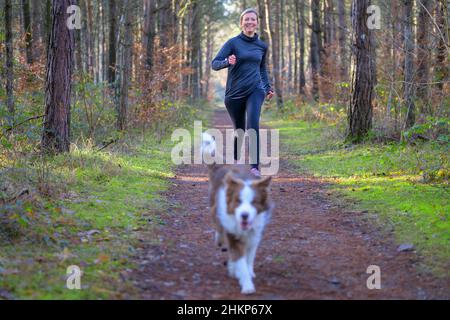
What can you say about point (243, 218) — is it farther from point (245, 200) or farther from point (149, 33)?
point (149, 33)

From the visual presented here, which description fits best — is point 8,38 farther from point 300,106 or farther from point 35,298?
point 300,106

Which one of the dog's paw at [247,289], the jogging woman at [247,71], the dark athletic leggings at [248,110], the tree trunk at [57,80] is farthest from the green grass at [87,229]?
the jogging woman at [247,71]

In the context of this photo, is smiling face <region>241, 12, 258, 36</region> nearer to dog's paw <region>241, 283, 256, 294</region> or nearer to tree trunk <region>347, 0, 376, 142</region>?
dog's paw <region>241, 283, 256, 294</region>

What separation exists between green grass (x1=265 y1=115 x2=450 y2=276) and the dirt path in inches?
11.7

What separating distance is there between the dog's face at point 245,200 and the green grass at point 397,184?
1.92 metres

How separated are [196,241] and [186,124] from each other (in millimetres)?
15544

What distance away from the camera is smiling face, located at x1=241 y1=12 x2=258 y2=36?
326 inches

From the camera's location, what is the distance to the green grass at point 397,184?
6137 millimetres

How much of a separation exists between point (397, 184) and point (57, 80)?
6.27 meters

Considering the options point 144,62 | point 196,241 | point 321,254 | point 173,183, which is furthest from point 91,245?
point 144,62

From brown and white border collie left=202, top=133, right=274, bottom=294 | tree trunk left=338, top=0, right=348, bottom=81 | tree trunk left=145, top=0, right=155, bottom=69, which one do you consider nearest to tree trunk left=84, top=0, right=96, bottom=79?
tree trunk left=145, top=0, right=155, bottom=69

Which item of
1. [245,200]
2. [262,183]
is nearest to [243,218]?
[245,200]

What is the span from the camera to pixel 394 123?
42.1 feet

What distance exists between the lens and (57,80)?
9.49 meters
